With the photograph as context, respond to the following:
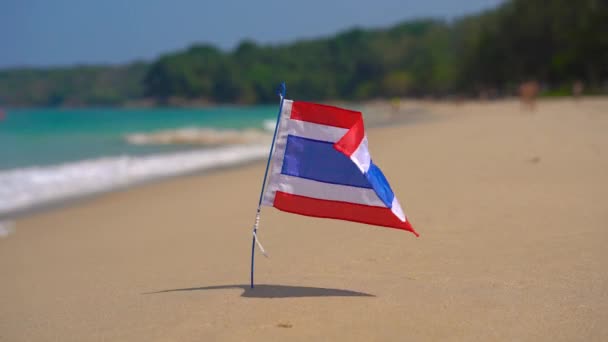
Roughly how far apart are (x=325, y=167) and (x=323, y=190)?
155 mm

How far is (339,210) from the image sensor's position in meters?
4.32

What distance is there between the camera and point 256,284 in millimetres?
4785

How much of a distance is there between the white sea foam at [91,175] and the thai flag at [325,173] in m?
7.35

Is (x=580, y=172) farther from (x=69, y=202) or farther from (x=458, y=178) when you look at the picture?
(x=69, y=202)

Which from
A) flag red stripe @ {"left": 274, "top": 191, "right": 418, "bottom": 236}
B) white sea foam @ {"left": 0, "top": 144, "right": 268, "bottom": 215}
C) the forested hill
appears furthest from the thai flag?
the forested hill

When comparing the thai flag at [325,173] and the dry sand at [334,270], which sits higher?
the thai flag at [325,173]

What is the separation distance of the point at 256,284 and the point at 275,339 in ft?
3.75

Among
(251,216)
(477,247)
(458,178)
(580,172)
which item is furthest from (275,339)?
(580,172)

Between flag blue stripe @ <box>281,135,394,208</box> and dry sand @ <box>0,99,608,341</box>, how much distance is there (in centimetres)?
76

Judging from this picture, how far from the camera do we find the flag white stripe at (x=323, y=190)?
4.26 metres

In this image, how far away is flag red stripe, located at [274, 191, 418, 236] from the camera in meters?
4.28

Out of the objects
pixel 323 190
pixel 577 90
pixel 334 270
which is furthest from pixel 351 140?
pixel 577 90

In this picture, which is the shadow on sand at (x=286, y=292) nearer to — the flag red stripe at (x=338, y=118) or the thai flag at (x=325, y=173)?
the thai flag at (x=325, y=173)

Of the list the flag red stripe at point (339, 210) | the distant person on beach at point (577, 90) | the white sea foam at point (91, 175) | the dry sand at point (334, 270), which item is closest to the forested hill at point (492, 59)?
the distant person on beach at point (577, 90)
